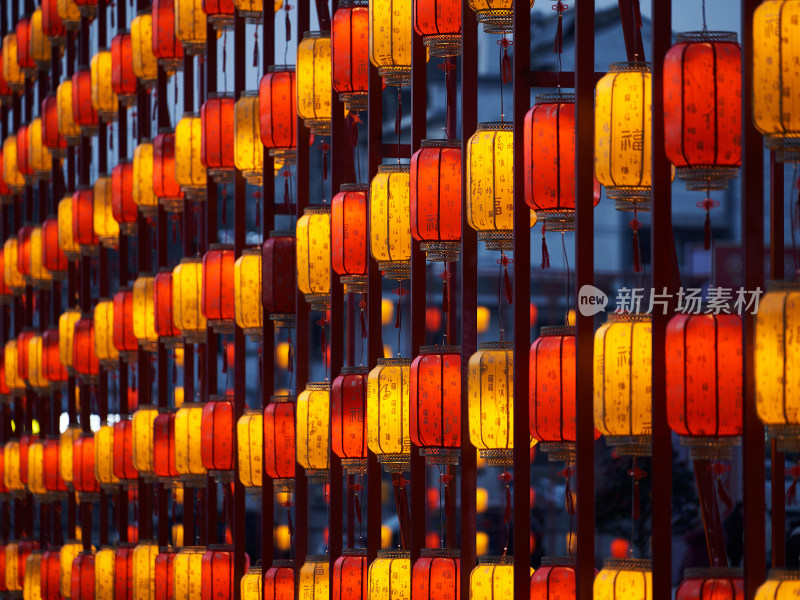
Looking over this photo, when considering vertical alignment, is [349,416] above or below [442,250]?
below

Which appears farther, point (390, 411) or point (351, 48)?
point (351, 48)

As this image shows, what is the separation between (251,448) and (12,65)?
7.33 m

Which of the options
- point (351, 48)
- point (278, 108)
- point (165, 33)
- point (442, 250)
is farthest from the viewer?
point (165, 33)

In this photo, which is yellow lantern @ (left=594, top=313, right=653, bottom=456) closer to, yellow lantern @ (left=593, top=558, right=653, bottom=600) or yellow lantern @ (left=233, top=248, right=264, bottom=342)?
yellow lantern @ (left=593, top=558, right=653, bottom=600)

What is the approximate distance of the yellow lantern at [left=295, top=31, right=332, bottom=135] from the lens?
7.77m

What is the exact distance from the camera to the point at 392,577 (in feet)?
22.1

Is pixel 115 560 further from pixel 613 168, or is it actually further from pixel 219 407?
pixel 613 168

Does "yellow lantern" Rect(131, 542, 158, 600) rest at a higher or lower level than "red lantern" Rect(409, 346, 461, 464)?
lower

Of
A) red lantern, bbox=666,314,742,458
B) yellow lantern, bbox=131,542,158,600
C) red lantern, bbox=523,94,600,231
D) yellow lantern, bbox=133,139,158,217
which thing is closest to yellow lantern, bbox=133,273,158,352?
yellow lantern, bbox=133,139,158,217

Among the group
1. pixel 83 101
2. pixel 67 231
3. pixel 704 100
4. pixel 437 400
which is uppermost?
pixel 83 101

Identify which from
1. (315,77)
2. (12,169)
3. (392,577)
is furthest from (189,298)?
(12,169)

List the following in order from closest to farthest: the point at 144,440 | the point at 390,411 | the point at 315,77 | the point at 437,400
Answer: the point at 437,400, the point at 390,411, the point at 315,77, the point at 144,440

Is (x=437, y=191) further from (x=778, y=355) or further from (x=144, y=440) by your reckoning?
(x=144, y=440)

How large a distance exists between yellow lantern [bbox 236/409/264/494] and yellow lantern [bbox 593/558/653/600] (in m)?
3.42
